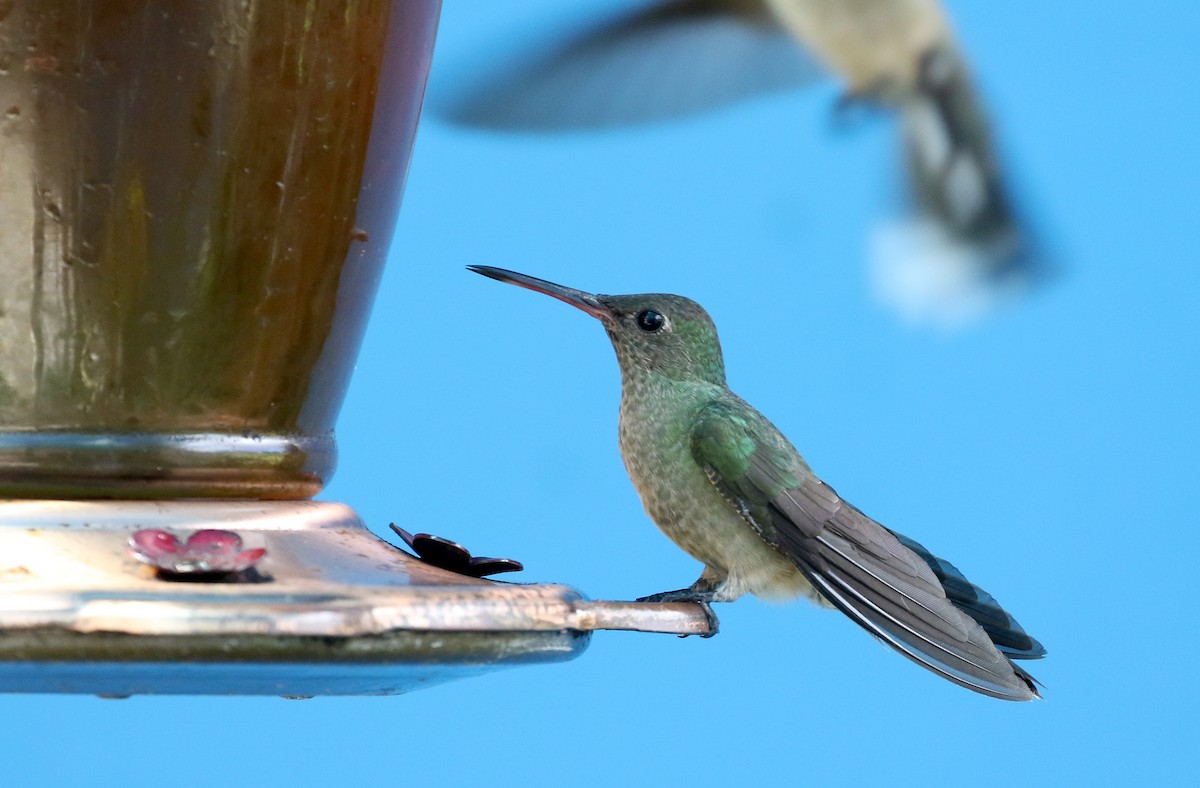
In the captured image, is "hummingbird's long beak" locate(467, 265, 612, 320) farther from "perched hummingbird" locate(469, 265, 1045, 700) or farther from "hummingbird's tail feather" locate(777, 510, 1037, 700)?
"hummingbird's tail feather" locate(777, 510, 1037, 700)

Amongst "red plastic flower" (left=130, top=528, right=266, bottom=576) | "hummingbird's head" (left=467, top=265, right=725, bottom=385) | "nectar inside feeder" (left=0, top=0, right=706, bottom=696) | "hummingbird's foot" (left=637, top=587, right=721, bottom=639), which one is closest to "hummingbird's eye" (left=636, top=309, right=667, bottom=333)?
"hummingbird's head" (left=467, top=265, right=725, bottom=385)

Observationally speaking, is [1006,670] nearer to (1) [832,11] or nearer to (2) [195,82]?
(2) [195,82]

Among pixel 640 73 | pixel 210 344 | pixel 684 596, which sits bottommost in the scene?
pixel 684 596

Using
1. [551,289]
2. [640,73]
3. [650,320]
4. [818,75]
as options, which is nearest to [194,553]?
[551,289]

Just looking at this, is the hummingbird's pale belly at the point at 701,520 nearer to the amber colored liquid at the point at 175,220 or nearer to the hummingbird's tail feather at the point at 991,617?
the hummingbird's tail feather at the point at 991,617

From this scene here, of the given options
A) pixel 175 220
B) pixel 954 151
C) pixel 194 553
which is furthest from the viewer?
pixel 954 151

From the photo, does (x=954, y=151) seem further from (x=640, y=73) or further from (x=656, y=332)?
(x=656, y=332)

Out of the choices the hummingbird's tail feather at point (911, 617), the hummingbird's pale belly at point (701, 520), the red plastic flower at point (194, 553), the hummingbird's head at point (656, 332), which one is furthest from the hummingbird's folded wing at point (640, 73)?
the red plastic flower at point (194, 553)
